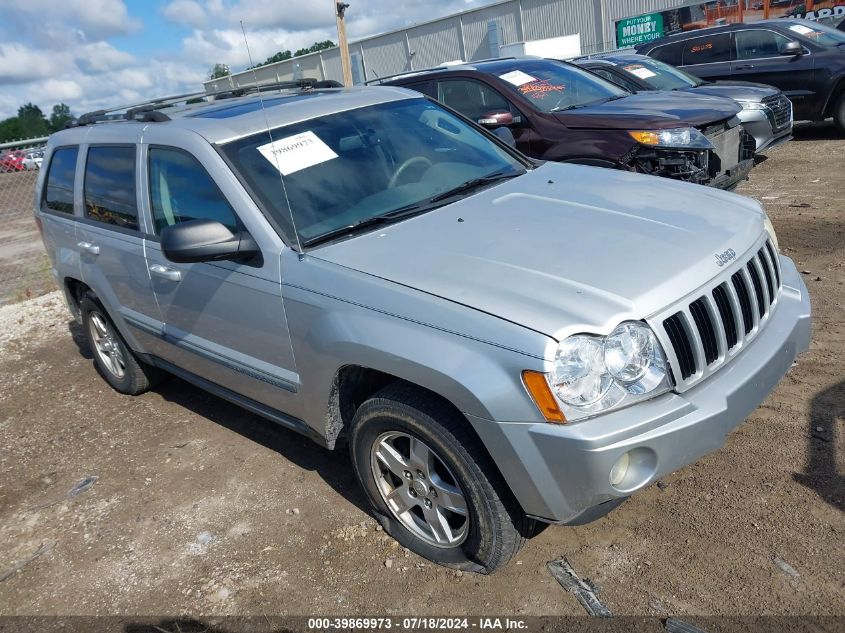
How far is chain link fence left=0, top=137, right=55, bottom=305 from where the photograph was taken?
29.7ft

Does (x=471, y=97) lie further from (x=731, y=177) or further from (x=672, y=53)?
(x=672, y=53)

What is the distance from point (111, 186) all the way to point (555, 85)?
4519 mm

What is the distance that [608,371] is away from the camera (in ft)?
7.80

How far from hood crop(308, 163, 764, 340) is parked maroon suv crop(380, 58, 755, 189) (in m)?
2.59

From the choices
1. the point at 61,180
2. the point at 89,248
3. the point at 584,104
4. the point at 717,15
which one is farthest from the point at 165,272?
the point at 717,15

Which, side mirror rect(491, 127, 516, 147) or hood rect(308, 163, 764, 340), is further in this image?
side mirror rect(491, 127, 516, 147)

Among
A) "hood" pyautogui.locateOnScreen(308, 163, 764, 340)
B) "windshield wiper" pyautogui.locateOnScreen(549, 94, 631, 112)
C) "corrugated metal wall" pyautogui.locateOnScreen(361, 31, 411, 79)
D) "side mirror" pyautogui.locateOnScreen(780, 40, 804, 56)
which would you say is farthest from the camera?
"corrugated metal wall" pyautogui.locateOnScreen(361, 31, 411, 79)

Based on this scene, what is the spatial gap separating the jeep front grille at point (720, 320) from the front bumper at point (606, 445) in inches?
3.4

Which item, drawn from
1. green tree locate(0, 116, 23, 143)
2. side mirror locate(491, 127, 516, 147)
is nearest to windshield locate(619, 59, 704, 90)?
side mirror locate(491, 127, 516, 147)

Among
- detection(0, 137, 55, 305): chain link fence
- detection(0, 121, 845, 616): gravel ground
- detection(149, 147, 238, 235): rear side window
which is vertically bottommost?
detection(0, 121, 845, 616): gravel ground

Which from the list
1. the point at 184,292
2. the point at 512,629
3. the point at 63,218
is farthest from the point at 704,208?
the point at 63,218

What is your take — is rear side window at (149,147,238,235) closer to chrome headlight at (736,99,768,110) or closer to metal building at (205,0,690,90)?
chrome headlight at (736,99,768,110)

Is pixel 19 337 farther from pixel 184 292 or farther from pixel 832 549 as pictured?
pixel 832 549

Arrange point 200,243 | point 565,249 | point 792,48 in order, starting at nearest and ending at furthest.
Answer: point 565,249 < point 200,243 < point 792,48
